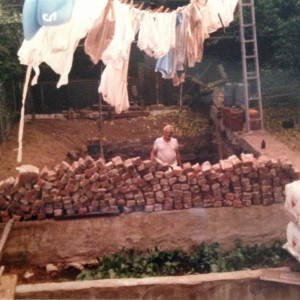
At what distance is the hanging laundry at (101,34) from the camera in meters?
5.22

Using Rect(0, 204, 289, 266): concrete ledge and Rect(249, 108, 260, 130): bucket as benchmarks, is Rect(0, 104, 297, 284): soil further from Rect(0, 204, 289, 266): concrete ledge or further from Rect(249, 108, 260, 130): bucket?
Rect(0, 204, 289, 266): concrete ledge

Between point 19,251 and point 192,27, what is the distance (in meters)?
3.83

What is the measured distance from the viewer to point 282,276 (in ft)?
18.5

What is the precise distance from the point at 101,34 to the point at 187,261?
333 cm

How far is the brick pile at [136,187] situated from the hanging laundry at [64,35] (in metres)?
1.87

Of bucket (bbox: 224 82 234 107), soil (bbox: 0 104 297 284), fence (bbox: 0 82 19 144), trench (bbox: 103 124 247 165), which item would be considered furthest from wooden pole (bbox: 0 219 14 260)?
bucket (bbox: 224 82 234 107)

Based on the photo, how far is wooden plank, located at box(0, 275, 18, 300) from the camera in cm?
533

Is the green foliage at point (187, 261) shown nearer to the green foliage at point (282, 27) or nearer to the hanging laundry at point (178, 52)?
the hanging laundry at point (178, 52)

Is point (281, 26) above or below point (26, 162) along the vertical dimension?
above

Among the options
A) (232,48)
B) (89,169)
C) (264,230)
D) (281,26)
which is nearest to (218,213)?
(264,230)

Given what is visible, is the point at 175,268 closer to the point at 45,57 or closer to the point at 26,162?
the point at 45,57

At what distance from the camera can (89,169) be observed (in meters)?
6.64

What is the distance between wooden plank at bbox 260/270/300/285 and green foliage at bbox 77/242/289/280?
72 centimetres

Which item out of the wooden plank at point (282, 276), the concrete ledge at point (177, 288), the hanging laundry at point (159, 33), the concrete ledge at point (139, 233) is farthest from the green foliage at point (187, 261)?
the hanging laundry at point (159, 33)
